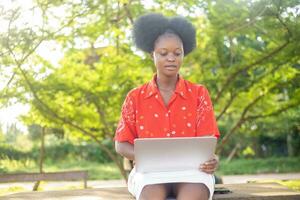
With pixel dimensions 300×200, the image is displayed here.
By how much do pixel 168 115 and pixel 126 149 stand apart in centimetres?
29

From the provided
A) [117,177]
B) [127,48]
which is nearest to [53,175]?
[127,48]

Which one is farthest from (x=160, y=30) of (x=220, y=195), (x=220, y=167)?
(x=220, y=167)

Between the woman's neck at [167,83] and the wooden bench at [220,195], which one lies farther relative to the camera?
the wooden bench at [220,195]

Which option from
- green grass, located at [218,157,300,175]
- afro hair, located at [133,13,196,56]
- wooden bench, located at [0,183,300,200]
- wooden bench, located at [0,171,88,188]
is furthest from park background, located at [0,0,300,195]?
green grass, located at [218,157,300,175]

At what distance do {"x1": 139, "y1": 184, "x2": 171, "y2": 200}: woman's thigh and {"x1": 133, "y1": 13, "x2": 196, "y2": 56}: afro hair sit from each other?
2.67 feet

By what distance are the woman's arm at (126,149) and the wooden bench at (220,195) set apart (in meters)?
0.63

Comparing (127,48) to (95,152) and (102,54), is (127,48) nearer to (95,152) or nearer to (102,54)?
(102,54)

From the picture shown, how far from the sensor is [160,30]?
2.63m

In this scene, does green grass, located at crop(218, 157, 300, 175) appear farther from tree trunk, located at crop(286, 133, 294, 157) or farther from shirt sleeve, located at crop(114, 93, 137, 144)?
shirt sleeve, located at crop(114, 93, 137, 144)

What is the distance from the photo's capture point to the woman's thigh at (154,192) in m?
2.28

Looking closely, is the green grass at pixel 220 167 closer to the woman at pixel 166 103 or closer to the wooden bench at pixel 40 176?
the wooden bench at pixel 40 176

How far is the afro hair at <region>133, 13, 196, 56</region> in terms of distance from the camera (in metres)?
2.62

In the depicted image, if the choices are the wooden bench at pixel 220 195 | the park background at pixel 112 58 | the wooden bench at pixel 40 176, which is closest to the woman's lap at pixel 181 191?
the wooden bench at pixel 220 195

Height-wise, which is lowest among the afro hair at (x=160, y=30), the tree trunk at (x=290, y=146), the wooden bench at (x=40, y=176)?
the tree trunk at (x=290, y=146)
